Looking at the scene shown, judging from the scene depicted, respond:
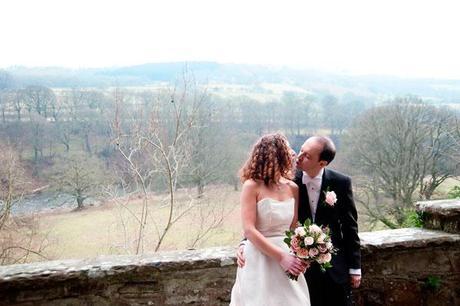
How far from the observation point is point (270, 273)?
6.82 feet

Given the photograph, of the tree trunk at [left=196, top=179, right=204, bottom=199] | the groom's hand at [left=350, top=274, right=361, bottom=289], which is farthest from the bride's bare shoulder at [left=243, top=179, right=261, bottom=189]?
the tree trunk at [left=196, top=179, right=204, bottom=199]

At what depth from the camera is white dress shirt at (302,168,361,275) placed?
2252mm

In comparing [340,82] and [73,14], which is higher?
[73,14]

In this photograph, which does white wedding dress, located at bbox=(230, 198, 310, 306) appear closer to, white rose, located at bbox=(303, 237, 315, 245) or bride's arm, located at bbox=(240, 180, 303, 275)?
bride's arm, located at bbox=(240, 180, 303, 275)

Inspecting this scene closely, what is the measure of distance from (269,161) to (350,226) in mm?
590

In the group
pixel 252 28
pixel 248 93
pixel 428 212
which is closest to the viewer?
pixel 428 212

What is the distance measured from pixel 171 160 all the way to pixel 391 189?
547 cm

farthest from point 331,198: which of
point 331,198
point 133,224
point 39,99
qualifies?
point 133,224

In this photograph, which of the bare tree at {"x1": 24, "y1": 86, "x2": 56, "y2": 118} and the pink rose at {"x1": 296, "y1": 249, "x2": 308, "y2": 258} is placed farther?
the bare tree at {"x1": 24, "y1": 86, "x2": 56, "y2": 118}

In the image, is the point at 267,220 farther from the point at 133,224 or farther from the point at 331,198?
the point at 133,224

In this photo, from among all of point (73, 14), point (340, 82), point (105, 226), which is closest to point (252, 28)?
point (340, 82)

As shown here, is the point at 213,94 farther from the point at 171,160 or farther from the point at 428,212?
the point at 428,212

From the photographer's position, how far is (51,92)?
909 centimetres

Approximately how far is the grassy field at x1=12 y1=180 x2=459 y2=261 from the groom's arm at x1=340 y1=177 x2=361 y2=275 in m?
7.22
